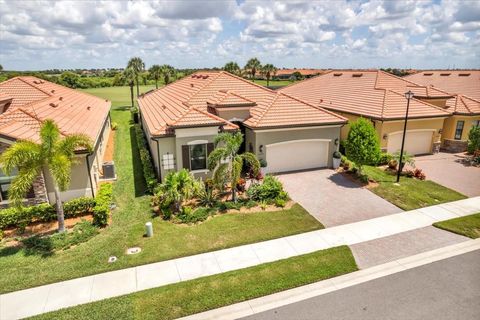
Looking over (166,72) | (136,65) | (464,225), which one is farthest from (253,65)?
(464,225)

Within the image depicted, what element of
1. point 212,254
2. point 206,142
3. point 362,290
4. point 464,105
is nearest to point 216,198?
point 206,142

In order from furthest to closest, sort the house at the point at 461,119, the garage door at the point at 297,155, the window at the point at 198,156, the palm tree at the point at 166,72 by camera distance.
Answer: the palm tree at the point at 166,72, the house at the point at 461,119, the garage door at the point at 297,155, the window at the point at 198,156

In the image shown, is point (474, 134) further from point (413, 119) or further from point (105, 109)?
point (105, 109)

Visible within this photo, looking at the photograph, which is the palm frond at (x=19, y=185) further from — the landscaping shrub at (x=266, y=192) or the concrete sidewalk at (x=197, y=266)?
the landscaping shrub at (x=266, y=192)

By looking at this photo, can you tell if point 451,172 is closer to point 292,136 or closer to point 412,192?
point 412,192

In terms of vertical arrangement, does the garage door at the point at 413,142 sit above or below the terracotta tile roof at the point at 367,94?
below

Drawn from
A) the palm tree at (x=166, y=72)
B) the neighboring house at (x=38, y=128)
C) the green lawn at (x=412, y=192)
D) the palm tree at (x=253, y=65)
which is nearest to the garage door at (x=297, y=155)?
the green lawn at (x=412, y=192)

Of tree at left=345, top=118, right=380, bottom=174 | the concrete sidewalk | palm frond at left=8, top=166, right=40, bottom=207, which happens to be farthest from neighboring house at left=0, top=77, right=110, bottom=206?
tree at left=345, top=118, right=380, bottom=174
